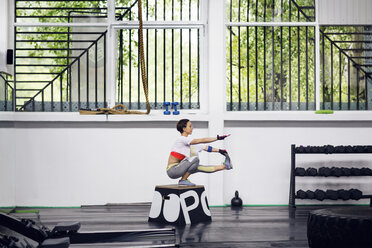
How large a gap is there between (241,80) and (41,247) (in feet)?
11.3

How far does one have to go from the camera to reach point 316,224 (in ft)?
7.54

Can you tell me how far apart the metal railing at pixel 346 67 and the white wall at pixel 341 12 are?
77 mm

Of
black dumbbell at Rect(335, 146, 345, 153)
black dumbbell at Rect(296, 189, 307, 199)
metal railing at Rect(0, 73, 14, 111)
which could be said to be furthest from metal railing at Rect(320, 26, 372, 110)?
metal railing at Rect(0, 73, 14, 111)

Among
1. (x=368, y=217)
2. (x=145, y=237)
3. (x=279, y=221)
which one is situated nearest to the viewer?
(x=368, y=217)

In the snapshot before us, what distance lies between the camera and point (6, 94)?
173 inches

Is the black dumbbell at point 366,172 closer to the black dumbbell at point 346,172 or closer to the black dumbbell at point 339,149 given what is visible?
the black dumbbell at point 346,172

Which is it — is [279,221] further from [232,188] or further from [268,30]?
[268,30]

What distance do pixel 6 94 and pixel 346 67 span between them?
391cm

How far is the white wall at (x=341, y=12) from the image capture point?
515cm

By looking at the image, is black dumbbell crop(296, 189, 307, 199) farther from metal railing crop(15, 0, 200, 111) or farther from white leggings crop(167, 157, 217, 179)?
metal railing crop(15, 0, 200, 111)

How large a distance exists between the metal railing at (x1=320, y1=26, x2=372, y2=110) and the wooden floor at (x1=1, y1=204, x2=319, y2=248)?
146 centimetres

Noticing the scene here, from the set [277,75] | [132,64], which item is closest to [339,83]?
[277,75]

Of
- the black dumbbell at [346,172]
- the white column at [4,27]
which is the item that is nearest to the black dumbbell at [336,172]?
the black dumbbell at [346,172]

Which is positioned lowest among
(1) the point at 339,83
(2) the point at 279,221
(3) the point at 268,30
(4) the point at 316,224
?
(2) the point at 279,221
